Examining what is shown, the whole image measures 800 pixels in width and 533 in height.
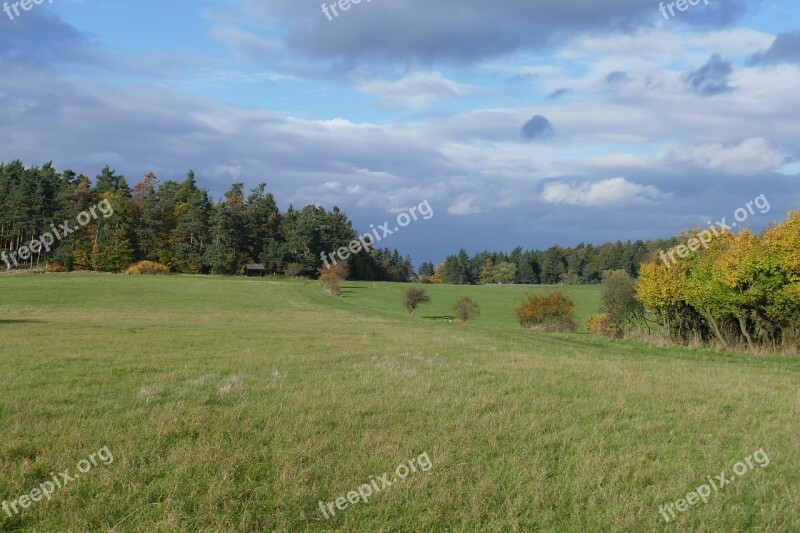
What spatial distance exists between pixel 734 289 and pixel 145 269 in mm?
103427

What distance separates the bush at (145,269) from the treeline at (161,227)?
385 centimetres

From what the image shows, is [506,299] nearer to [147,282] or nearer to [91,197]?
[147,282]

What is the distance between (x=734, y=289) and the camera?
29.5 meters

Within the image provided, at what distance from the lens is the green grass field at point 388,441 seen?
641 centimetres

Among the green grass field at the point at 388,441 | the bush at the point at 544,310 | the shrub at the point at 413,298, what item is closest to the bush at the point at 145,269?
the shrub at the point at 413,298

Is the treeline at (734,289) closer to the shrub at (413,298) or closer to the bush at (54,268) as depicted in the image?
the shrub at (413,298)

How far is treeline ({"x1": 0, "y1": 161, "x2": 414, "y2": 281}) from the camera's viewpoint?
10819cm

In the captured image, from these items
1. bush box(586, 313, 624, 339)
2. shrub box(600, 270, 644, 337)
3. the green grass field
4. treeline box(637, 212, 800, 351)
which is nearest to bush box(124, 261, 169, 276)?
bush box(586, 313, 624, 339)

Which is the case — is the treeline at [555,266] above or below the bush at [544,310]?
above

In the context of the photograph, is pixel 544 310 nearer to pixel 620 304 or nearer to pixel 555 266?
pixel 620 304

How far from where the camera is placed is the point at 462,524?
6.24 meters

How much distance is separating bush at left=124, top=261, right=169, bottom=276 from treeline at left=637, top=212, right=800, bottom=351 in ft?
316

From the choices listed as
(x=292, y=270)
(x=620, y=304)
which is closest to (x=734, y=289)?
(x=620, y=304)

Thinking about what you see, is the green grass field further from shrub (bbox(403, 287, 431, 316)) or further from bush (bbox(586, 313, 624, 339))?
shrub (bbox(403, 287, 431, 316))
